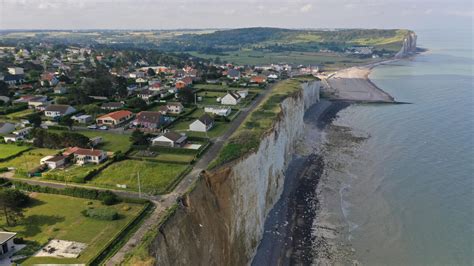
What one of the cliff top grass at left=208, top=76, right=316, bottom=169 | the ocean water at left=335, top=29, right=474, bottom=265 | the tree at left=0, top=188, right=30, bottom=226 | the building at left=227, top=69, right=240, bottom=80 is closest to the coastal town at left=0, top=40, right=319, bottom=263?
the tree at left=0, top=188, right=30, bottom=226

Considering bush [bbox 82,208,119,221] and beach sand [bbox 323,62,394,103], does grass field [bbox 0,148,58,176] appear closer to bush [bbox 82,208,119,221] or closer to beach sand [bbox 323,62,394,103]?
bush [bbox 82,208,119,221]

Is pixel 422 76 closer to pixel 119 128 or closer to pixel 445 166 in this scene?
pixel 445 166

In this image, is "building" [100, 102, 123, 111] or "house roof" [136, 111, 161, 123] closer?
"house roof" [136, 111, 161, 123]

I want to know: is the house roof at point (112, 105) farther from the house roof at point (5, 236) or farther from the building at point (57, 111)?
the house roof at point (5, 236)

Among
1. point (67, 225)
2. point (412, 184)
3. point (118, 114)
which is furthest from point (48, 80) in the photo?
point (412, 184)

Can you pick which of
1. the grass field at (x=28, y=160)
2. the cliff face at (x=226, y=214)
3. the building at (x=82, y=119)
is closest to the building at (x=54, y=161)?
the grass field at (x=28, y=160)

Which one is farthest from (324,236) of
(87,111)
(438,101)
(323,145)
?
(438,101)

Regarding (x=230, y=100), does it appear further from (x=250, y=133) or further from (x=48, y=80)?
(x=48, y=80)
